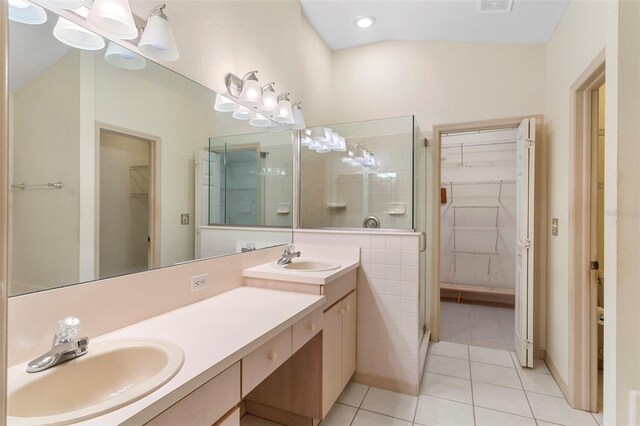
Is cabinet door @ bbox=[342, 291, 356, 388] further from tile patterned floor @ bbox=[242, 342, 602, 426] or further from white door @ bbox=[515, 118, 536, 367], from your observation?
white door @ bbox=[515, 118, 536, 367]

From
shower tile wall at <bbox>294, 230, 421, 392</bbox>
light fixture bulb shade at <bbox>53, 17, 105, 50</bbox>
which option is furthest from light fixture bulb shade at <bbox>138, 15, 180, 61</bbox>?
shower tile wall at <bbox>294, 230, 421, 392</bbox>

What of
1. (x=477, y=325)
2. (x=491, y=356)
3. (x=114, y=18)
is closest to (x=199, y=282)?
(x=114, y=18)

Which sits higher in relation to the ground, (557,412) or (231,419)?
(231,419)

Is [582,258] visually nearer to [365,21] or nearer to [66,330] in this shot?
[365,21]

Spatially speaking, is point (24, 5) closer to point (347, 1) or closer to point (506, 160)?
point (347, 1)

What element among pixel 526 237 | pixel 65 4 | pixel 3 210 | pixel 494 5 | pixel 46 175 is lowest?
pixel 526 237

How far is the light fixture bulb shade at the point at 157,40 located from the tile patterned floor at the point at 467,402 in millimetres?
2061

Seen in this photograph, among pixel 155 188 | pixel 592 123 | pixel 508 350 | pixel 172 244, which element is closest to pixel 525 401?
pixel 508 350

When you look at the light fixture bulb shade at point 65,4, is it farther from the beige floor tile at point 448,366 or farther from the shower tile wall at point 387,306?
the beige floor tile at point 448,366

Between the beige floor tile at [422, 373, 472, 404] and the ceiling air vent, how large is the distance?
112 inches

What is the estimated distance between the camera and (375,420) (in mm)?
1854

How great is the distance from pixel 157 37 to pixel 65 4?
1.04 ft

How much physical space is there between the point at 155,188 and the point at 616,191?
1.57 metres

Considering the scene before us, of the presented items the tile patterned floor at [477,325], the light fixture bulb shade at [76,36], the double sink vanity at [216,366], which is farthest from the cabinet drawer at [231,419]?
the tile patterned floor at [477,325]
